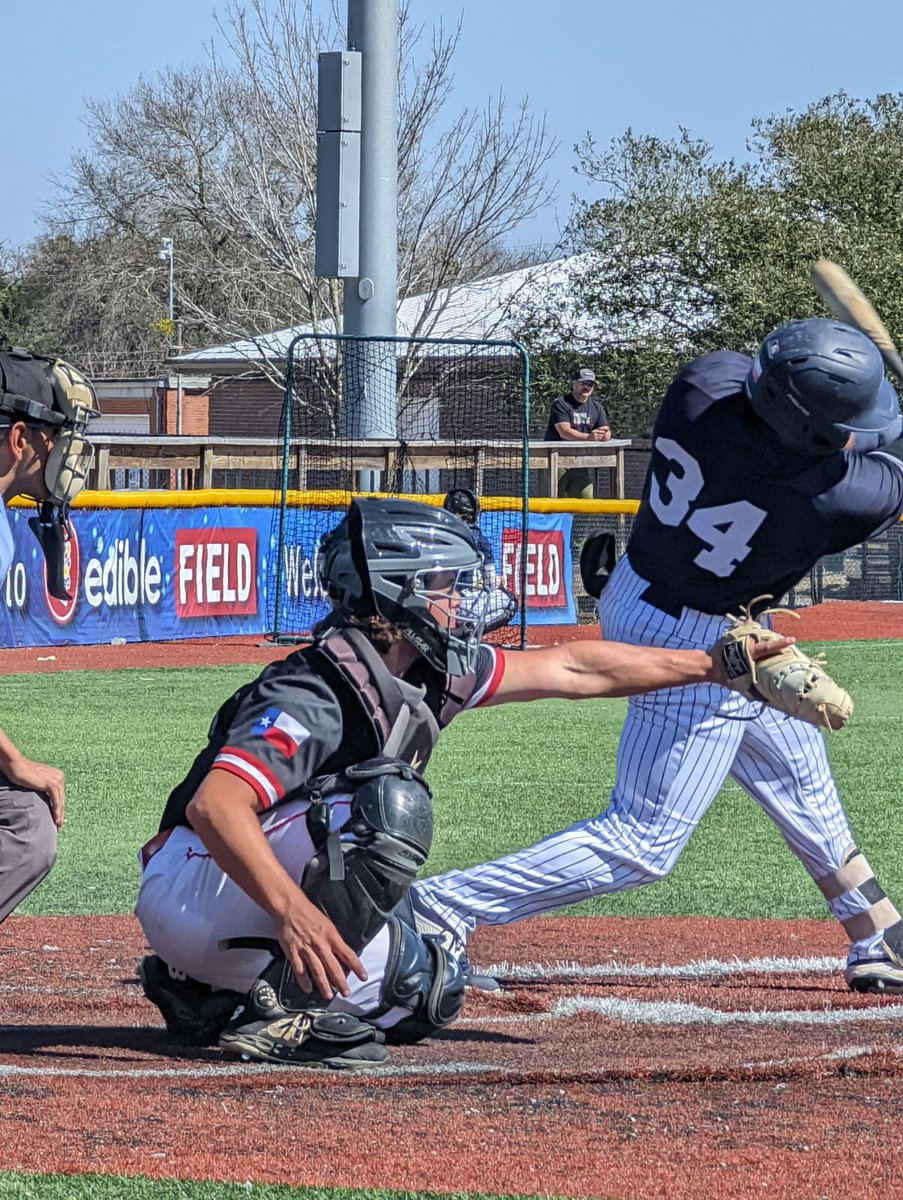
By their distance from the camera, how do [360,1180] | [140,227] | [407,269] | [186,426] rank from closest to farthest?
1. [360,1180]
2. [407,269]
3. [186,426]
4. [140,227]

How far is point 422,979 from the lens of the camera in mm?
4109

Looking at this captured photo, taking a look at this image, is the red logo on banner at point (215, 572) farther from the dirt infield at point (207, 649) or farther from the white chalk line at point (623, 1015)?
the white chalk line at point (623, 1015)

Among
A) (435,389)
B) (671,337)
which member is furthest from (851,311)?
(671,337)

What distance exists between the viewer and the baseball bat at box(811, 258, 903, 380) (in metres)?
5.67

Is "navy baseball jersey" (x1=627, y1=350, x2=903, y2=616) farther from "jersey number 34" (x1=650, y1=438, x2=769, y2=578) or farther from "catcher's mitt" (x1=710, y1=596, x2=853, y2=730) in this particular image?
"catcher's mitt" (x1=710, y1=596, x2=853, y2=730)

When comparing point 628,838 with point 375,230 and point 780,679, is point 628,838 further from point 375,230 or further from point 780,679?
point 375,230

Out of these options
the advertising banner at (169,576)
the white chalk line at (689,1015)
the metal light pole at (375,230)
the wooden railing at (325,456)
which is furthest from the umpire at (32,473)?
the wooden railing at (325,456)

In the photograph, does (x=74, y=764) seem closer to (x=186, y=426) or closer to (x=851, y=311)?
(x=851, y=311)

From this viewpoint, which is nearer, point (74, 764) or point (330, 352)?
point (74, 764)

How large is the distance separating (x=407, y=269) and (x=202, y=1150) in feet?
103

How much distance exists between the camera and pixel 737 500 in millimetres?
4562

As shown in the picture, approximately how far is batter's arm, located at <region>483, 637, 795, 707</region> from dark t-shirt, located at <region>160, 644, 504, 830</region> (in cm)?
6

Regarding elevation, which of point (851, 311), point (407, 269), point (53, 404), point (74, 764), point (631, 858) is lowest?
point (74, 764)

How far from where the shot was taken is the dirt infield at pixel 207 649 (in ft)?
48.9
